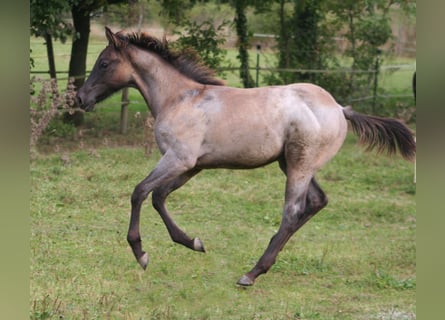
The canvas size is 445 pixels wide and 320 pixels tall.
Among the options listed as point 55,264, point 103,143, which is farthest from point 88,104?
point 103,143

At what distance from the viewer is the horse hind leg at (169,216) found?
480 cm

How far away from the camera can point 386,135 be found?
5.11m

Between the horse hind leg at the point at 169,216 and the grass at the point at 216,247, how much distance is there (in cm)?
54

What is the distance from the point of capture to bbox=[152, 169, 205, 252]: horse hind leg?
4805 mm

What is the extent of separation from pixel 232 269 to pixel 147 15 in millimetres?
9099

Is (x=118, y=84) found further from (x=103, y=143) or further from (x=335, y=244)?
(x=103, y=143)

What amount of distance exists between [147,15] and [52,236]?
27.1ft

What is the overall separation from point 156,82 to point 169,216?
101cm

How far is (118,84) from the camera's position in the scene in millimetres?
4832

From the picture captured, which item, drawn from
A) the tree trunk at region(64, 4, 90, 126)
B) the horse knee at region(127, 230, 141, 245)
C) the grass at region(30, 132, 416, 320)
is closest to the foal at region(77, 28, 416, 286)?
the horse knee at region(127, 230, 141, 245)

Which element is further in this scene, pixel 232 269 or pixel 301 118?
pixel 232 269
